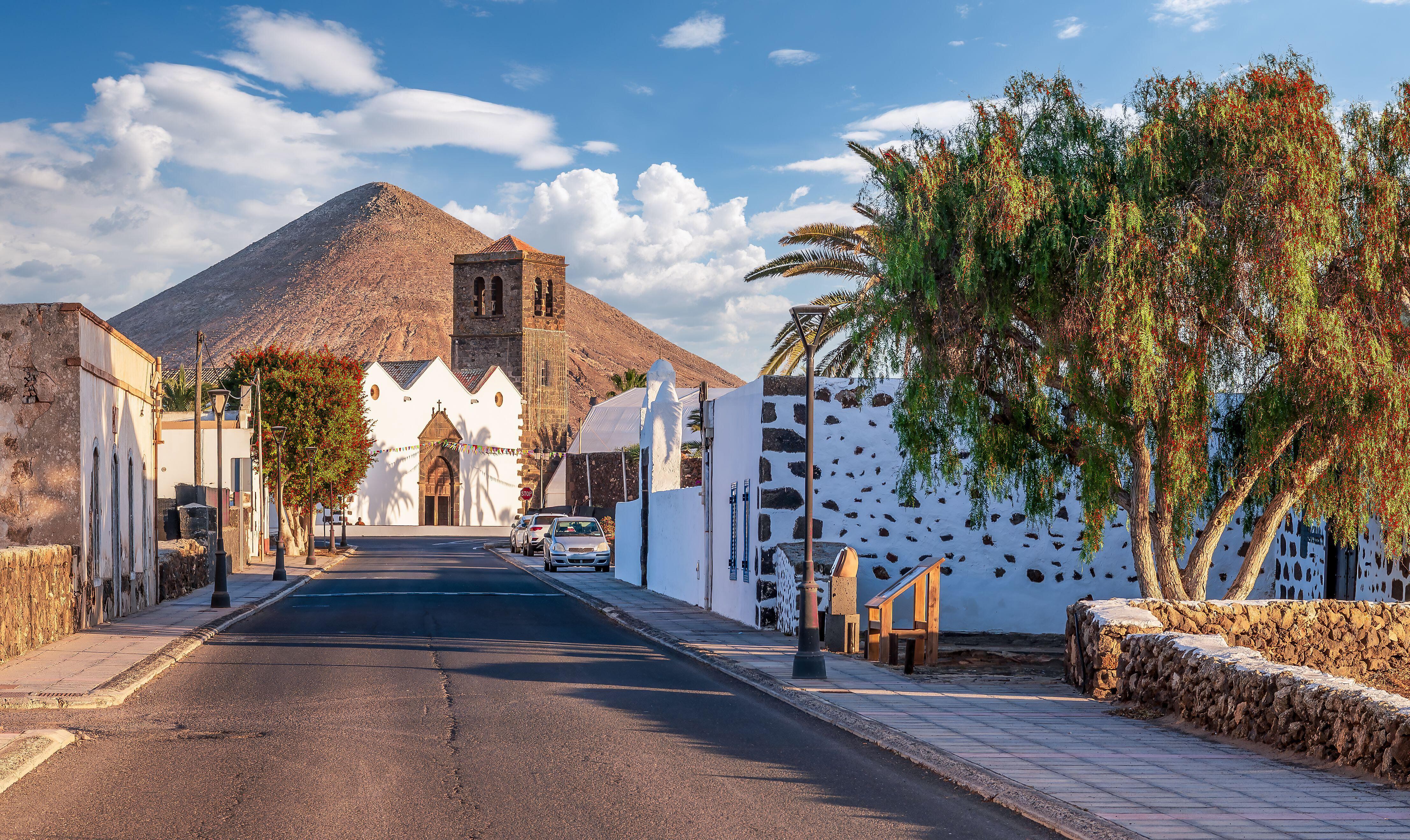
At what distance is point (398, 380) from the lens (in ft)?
322

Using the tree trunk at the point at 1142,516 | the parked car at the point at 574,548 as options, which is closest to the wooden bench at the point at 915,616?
the tree trunk at the point at 1142,516

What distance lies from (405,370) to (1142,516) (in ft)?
302

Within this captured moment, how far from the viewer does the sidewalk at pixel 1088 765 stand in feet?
24.5

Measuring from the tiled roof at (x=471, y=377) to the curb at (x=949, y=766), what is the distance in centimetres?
9018

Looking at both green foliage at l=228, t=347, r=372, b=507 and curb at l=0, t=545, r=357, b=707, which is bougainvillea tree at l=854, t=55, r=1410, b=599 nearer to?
curb at l=0, t=545, r=357, b=707

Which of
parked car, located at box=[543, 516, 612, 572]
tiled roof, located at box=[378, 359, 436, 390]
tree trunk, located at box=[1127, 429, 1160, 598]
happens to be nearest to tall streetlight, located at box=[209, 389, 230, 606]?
parked car, located at box=[543, 516, 612, 572]

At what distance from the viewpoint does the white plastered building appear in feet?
312

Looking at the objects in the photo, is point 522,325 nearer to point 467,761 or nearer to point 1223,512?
point 1223,512

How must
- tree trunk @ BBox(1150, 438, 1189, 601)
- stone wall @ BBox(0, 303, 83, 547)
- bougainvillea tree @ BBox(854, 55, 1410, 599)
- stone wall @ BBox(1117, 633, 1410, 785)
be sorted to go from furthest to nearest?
stone wall @ BBox(0, 303, 83, 547) → tree trunk @ BBox(1150, 438, 1189, 601) → bougainvillea tree @ BBox(854, 55, 1410, 599) → stone wall @ BBox(1117, 633, 1410, 785)

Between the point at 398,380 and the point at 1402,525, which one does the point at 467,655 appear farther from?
the point at 398,380

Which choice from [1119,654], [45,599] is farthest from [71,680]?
[1119,654]

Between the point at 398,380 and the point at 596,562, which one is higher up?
the point at 398,380

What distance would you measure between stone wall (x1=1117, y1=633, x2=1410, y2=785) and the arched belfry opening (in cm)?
8912

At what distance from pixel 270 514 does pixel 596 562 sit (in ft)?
83.8
